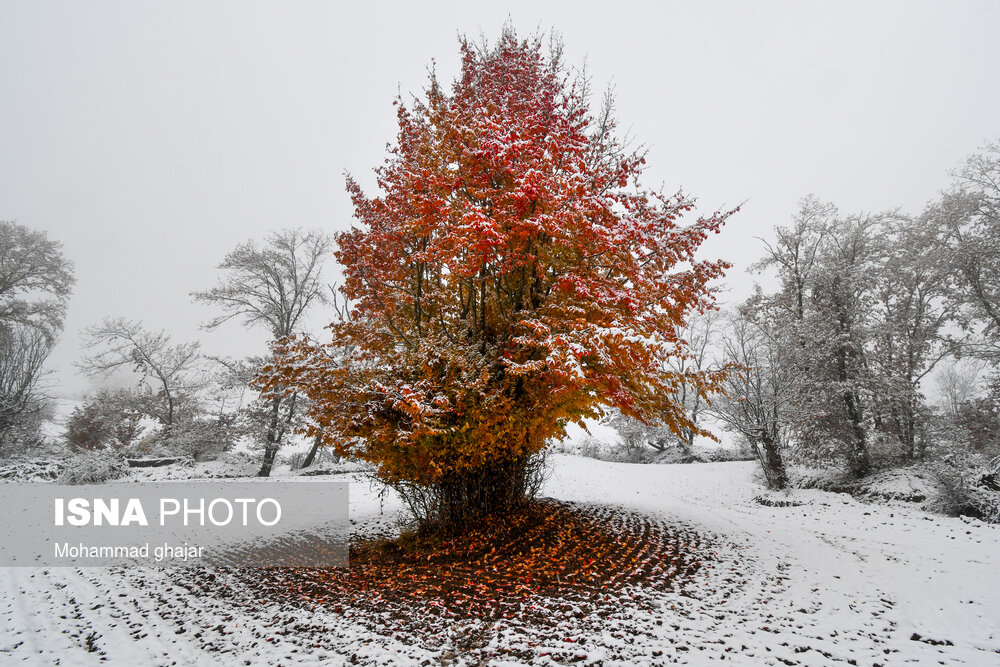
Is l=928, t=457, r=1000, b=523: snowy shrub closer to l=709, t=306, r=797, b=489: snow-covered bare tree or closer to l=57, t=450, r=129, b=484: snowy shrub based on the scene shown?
l=709, t=306, r=797, b=489: snow-covered bare tree

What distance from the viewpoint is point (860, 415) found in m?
11.6

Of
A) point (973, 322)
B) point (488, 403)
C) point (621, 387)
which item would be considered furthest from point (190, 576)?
point (973, 322)

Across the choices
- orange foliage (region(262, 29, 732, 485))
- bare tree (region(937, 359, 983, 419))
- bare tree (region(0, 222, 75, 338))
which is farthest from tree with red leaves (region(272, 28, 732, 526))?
Answer: bare tree (region(937, 359, 983, 419))

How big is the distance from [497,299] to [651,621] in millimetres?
4778

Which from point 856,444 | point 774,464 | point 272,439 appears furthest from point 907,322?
point 272,439

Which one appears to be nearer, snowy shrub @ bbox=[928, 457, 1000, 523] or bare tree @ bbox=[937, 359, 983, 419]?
snowy shrub @ bbox=[928, 457, 1000, 523]

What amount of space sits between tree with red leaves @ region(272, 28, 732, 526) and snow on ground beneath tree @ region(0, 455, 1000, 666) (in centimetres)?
207

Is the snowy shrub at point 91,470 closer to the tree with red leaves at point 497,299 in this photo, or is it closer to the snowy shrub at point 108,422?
the snowy shrub at point 108,422

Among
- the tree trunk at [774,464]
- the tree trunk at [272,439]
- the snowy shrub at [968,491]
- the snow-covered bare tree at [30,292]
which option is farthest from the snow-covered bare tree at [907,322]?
the snow-covered bare tree at [30,292]

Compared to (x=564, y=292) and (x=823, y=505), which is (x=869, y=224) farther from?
(x=564, y=292)

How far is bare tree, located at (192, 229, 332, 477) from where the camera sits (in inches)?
653

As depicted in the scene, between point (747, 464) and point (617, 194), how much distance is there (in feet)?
47.8

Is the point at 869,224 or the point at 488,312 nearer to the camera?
the point at 488,312

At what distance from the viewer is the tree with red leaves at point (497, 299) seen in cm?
553
